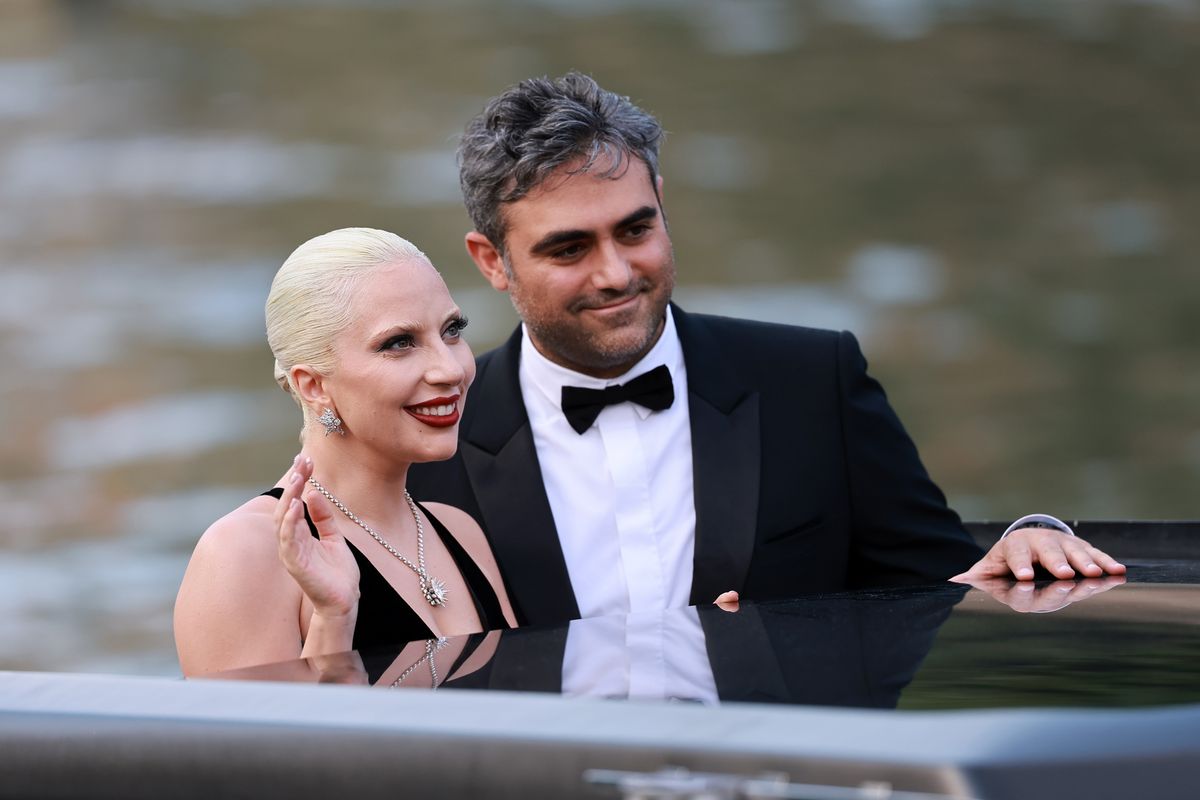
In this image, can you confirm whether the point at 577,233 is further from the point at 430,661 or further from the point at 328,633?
the point at 430,661

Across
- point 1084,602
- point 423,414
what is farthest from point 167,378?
point 1084,602

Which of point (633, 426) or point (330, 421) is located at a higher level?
point (633, 426)

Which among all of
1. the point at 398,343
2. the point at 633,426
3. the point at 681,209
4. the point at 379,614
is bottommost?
the point at 379,614

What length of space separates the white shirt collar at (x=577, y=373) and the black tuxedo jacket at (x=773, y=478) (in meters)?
0.03

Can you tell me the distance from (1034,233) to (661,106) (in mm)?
1873

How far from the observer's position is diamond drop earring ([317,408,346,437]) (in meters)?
1.76

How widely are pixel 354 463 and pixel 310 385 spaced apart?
4.3 inches

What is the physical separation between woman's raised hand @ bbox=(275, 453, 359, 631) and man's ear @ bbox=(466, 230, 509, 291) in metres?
0.93

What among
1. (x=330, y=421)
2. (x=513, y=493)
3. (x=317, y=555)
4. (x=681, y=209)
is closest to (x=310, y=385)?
(x=330, y=421)

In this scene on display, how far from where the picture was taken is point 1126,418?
264 inches

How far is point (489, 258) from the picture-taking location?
2508 millimetres

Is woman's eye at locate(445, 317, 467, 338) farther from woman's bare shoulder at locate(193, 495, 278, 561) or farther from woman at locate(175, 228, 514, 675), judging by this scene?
woman's bare shoulder at locate(193, 495, 278, 561)

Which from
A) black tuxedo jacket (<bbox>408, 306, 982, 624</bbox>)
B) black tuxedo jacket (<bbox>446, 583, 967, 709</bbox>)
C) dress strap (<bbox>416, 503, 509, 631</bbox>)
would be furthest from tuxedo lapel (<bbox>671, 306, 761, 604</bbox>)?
black tuxedo jacket (<bbox>446, 583, 967, 709</bbox>)

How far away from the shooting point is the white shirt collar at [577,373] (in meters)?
2.52
